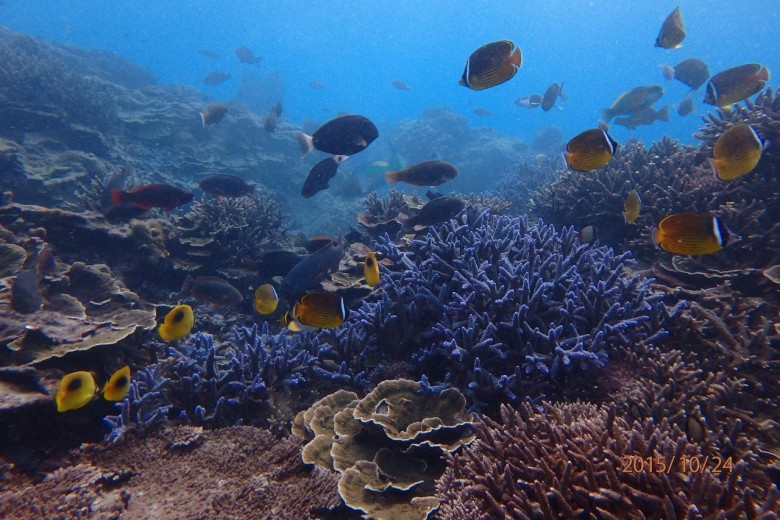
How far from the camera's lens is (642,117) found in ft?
42.1

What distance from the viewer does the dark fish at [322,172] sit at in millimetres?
6141

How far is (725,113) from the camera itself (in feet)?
22.5

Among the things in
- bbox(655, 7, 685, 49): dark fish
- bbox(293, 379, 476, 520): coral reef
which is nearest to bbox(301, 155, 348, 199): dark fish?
bbox(293, 379, 476, 520): coral reef

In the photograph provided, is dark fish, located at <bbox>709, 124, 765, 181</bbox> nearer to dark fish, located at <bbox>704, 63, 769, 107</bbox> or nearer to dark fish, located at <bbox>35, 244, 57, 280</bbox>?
dark fish, located at <bbox>704, 63, 769, 107</bbox>

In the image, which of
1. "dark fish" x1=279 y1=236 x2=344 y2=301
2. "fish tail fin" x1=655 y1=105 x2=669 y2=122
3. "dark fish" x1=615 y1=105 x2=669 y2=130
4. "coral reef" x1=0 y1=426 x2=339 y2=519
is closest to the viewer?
"coral reef" x1=0 y1=426 x2=339 y2=519

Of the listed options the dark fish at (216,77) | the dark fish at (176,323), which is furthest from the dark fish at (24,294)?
the dark fish at (216,77)

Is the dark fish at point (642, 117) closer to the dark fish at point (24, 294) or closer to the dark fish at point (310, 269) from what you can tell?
the dark fish at point (310, 269)

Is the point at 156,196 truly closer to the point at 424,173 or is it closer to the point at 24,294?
the point at 24,294

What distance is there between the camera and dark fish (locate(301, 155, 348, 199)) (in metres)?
6.14

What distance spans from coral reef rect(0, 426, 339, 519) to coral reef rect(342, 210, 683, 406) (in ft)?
4.13

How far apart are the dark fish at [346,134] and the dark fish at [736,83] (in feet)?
16.3

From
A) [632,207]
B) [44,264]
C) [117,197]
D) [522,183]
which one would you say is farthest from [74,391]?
[522,183]

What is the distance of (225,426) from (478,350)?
2362 millimetres

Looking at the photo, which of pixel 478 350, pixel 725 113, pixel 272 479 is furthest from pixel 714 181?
pixel 272 479
